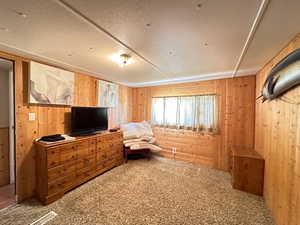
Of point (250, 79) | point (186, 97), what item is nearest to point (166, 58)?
point (186, 97)

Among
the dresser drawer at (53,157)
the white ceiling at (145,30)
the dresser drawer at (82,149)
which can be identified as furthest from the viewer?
the dresser drawer at (82,149)

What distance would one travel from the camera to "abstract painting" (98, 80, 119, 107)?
3516 mm

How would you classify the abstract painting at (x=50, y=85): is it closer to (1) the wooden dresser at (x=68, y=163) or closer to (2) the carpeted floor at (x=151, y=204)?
(1) the wooden dresser at (x=68, y=163)

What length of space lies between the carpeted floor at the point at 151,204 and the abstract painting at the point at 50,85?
1700 mm

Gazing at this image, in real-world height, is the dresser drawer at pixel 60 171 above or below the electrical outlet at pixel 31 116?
below

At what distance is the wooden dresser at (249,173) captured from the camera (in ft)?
7.54

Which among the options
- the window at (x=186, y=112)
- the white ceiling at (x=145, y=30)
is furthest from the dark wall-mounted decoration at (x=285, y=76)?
the window at (x=186, y=112)

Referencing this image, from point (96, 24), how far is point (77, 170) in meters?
2.39

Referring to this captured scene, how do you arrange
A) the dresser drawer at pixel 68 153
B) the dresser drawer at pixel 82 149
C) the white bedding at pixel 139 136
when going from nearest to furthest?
the dresser drawer at pixel 68 153, the dresser drawer at pixel 82 149, the white bedding at pixel 139 136

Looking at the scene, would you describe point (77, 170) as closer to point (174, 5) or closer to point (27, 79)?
point (27, 79)

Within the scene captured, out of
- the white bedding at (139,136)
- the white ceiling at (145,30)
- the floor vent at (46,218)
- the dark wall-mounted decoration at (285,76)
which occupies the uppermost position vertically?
the white ceiling at (145,30)

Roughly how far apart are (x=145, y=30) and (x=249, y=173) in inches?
114

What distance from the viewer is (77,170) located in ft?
7.91

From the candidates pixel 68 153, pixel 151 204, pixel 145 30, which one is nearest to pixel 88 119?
pixel 68 153
